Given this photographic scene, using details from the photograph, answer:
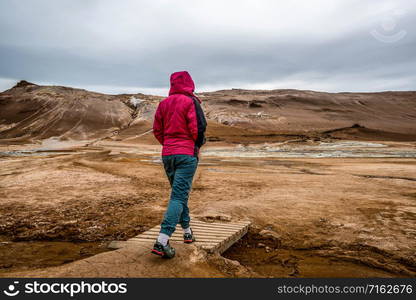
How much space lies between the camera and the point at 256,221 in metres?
5.51

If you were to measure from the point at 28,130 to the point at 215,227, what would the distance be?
2125 inches

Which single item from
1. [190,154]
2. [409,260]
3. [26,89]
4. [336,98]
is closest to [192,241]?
[190,154]

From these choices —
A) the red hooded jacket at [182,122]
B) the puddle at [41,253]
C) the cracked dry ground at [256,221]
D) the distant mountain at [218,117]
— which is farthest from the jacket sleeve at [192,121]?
the distant mountain at [218,117]

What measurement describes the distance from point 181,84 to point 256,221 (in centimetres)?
316

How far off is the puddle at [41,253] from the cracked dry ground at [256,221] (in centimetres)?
1

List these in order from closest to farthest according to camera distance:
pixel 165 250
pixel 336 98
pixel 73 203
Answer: pixel 165 250
pixel 73 203
pixel 336 98

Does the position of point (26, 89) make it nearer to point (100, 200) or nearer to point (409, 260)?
point (100, 200)

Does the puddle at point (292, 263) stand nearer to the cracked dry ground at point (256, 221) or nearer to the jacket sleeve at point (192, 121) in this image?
the cracked dry ground at point (256, 221)

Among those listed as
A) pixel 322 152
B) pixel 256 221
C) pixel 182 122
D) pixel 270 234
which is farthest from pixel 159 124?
pixel 322 152

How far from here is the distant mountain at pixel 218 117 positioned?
156ft

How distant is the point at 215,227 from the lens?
469 cm

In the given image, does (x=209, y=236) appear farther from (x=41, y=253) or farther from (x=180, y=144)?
(x=41, y=253)

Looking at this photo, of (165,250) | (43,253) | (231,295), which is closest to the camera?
(231,295)

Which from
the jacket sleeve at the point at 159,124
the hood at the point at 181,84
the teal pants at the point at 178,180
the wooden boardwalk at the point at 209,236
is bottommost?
the wooden boardwalk at the point at 209,236
